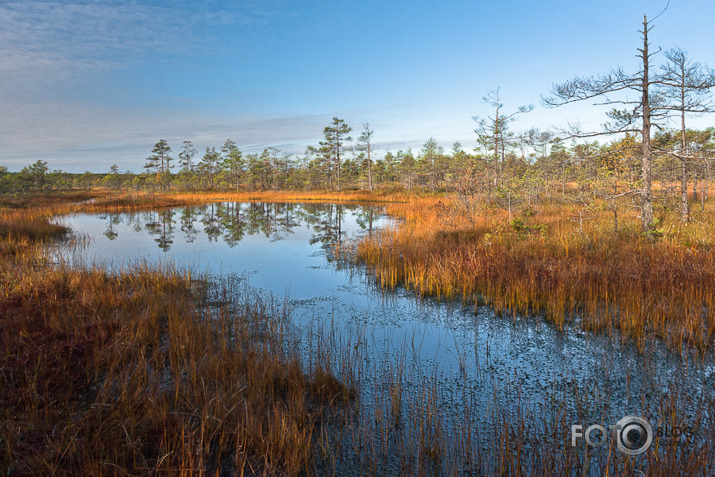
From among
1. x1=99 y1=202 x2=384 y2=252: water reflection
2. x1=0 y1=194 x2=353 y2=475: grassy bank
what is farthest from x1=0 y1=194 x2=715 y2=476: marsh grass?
x1=99 y1=202 x2=384 y2=252: water reflection

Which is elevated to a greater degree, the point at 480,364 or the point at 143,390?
the point at 143,390

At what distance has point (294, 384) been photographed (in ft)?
12.3

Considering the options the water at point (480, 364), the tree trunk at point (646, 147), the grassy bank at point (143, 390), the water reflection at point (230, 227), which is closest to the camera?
the grassy bank at point (143, 390)

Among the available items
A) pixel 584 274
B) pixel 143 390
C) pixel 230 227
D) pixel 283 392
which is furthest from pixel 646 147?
pixel 230 227

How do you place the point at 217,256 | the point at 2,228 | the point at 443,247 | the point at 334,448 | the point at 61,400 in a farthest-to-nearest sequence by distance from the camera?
1. the point at 2,228
2. the point at 217,256
3. the point at 443,247
4. the point at 61,400
5. the point at 334,448

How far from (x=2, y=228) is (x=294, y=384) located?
17.4 m

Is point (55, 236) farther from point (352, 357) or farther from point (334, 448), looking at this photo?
point (334, 448)

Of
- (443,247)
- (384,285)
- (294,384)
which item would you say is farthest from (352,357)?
(443,247)

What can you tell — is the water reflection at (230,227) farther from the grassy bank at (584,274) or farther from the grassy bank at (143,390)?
the grassy bank at (143,390)

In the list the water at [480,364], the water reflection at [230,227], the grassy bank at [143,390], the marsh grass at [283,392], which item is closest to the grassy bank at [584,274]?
the marsh grass at [283,392]

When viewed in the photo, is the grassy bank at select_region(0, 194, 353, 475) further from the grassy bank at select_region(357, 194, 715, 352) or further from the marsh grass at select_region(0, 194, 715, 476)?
the grassy bank at select_region(357, 194, 715, 352)

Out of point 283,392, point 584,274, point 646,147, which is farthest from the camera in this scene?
point 646,147

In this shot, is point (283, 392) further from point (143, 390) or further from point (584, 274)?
point (584, 274)

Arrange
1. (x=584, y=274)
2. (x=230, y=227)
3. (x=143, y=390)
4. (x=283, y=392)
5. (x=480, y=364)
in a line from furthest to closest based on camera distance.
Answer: (x=230, y=227)
(x=584, y=274)
(x=480, y=364)
(x=283, y=392)
(x=143, y=390)
